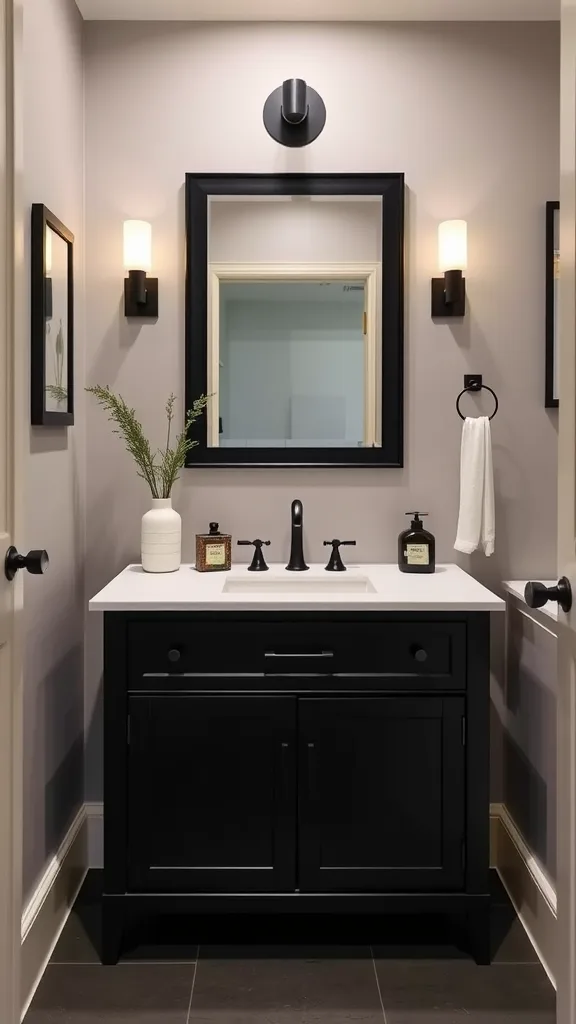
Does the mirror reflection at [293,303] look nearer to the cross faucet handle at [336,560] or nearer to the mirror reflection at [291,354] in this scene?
the mirror reflection at [291,354]

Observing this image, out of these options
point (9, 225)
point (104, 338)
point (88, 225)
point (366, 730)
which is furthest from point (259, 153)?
point (366, 730)

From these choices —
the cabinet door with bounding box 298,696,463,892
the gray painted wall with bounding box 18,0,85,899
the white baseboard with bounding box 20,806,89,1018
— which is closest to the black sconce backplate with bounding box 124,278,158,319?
the gray painted wall with bounding box 18,0,85,899

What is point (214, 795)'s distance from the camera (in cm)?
204

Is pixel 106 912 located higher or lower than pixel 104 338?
lower

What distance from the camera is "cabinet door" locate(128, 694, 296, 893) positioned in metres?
2.04

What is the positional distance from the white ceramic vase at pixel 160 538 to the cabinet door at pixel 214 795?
450mm

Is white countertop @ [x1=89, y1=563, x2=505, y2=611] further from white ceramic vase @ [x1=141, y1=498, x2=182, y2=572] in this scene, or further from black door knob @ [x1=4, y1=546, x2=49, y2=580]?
black door knob @ [x1=4, y1=546, x2=49, y2=580]

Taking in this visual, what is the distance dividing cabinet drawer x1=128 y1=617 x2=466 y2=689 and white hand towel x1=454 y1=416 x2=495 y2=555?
0.43 meters

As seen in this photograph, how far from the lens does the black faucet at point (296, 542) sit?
242 cm

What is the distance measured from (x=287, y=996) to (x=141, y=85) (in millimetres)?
2407

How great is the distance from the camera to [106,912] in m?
2.04

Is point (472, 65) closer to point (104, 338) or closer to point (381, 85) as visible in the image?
point (381, 85)

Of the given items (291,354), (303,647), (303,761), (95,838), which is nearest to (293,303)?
(291,354)

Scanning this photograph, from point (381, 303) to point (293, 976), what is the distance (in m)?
1.76
